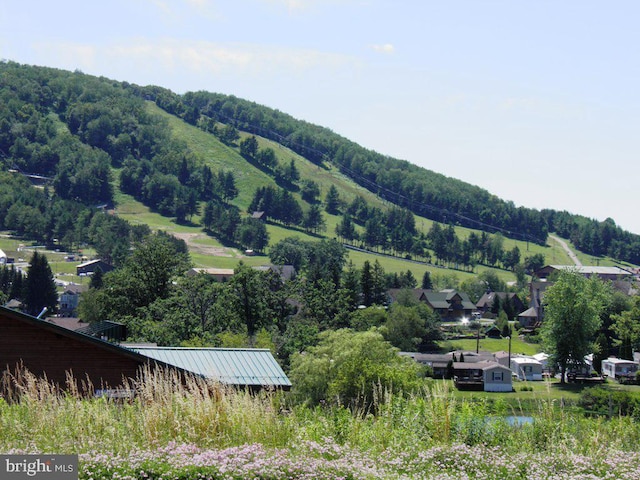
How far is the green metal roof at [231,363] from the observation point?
19.9 m

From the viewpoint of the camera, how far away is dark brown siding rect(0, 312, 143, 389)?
57.7 feet

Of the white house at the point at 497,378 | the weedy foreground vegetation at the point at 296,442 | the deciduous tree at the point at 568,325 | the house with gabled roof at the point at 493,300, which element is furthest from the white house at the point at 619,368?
the weedy foreground vegetation at the point at 296,442

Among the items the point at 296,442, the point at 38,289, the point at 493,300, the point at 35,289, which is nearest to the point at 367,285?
the point at 493,300

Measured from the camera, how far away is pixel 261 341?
59844 millimetres

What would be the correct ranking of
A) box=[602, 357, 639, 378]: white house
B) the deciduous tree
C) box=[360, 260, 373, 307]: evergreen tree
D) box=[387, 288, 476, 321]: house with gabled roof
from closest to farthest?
the deciduous tree < box=[602, 357, 639, 378]: white house < box=[360, 260, 373, 307]: evergreen tree < box=[387, 288, 476, 321]: house with gabled roof

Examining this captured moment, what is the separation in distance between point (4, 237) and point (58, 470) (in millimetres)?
189466

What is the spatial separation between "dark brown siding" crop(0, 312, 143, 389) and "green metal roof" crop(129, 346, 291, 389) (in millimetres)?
1658

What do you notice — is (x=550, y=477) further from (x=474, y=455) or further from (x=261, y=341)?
(x=261, y=341)

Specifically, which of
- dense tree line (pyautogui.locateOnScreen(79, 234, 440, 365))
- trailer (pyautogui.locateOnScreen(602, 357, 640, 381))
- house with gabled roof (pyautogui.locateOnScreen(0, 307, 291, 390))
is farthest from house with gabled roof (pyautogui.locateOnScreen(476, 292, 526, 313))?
house with gabled roof (pyautogui.locateOnScreen(0, 307, 291, 390))

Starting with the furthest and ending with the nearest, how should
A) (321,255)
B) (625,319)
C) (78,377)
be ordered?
(321,255) < (625,319) < (78,377)

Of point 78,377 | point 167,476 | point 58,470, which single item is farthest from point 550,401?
point 78,377

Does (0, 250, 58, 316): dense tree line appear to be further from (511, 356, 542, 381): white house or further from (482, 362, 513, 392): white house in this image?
(482, 362, 513, 392): white house

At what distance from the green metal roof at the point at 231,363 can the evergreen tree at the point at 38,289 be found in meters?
103

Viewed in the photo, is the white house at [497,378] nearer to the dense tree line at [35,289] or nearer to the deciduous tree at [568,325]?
the deciduous tree at [568,325]
